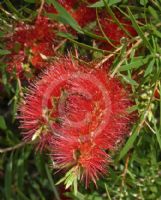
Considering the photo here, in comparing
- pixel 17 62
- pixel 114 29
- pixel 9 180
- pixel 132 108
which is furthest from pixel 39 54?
pixel 9 180

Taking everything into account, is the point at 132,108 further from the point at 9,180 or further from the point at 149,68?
the point at 9,180

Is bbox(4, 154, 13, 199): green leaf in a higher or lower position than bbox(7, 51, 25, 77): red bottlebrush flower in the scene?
lower

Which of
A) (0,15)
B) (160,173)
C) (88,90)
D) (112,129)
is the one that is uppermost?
(0,15)

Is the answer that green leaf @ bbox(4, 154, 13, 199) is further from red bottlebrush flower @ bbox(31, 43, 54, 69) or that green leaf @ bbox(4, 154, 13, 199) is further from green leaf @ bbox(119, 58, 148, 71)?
green leaf @ bbox(119, 58, 148, 71)

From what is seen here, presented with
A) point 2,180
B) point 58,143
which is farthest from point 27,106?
point 2,180

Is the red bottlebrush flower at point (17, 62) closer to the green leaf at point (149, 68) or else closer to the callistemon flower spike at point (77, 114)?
the callistemon flower spike at point (77, 114)

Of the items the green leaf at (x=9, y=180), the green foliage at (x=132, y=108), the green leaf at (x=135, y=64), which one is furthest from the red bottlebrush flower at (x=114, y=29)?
the green leaf at (x=9, y=180)

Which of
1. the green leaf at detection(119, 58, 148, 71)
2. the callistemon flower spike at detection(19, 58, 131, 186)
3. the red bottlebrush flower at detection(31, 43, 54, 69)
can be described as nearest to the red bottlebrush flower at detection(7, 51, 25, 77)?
the red bottlebrush flower at detection(31, 43, 54, 69)

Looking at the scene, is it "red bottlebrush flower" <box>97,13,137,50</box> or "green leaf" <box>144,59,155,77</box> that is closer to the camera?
"green leaf" <box>144,59,155,77</box>

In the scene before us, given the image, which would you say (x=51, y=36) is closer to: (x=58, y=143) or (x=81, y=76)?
(x=81, y=76)
